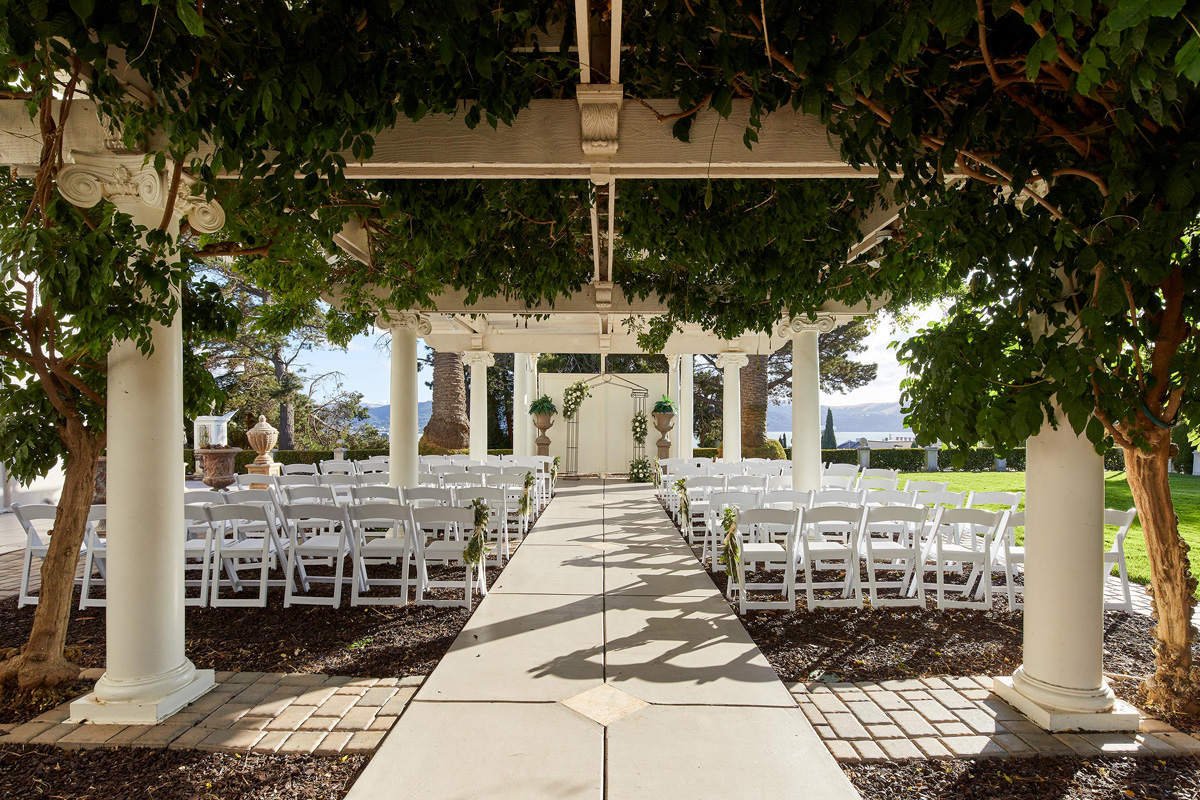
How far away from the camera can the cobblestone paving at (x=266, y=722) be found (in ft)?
10.2

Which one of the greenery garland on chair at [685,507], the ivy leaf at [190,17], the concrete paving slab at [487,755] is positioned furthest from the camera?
the greenery garland on chair at [685,507]

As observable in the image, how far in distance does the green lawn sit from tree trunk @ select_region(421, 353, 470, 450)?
12271 millimetres

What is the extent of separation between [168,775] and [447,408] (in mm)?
17571

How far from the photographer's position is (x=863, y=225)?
647cm

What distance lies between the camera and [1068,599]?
3.40 metres

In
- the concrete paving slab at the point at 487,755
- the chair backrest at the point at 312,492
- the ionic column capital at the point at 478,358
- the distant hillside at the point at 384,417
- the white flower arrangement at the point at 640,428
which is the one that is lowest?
the concrete paving slab at the point at 487,755

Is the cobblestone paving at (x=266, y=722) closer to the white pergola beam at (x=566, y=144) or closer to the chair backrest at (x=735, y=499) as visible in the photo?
the white pergola beam at (x=566, y=144)

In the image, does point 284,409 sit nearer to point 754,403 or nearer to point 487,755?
point 754,403

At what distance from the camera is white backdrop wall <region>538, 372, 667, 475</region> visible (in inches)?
730

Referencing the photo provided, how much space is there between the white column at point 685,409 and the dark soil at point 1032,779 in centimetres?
1350

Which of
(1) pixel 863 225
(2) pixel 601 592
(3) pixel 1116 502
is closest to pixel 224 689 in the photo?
(2) pixel 601 592

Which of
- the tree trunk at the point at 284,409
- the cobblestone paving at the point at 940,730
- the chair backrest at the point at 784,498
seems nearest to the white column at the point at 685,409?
the chair backrest at the point at 784,498

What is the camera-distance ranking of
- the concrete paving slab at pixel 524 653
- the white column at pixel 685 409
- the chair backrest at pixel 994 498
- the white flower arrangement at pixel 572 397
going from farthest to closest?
the white flower arrangement at pixel 572 397, the white column at pixel 685 409, the chair backrest at pixel 994 498, the concrete paving slab at pixel 524 653

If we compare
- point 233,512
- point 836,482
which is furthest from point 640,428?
point 233,512
